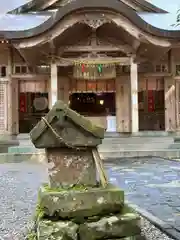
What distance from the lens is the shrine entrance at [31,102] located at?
18.8 m

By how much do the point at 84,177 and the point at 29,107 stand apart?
16.8m

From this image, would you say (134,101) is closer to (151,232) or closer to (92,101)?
(92,101)

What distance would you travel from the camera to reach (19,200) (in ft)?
23.2

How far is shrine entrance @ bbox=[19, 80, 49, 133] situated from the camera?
1878 cm

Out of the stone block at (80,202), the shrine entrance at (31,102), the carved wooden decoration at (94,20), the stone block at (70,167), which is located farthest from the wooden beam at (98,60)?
the stone block at (80,202)

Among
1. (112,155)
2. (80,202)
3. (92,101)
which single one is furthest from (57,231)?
(92,101)

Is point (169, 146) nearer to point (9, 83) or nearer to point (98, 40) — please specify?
point (98, 40)

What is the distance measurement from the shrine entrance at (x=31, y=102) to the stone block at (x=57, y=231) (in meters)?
15.2

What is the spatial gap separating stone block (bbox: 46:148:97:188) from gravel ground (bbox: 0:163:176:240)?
106cm

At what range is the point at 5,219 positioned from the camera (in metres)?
5.64

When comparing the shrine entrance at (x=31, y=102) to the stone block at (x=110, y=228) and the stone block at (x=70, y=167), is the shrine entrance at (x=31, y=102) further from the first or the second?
the stone block at (x=110, y=228)

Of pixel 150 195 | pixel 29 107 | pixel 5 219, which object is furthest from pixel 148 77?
pixel 5 219

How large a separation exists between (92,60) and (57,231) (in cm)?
1294

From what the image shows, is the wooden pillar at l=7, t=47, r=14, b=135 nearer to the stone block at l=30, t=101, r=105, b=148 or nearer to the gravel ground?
the gravel ground
